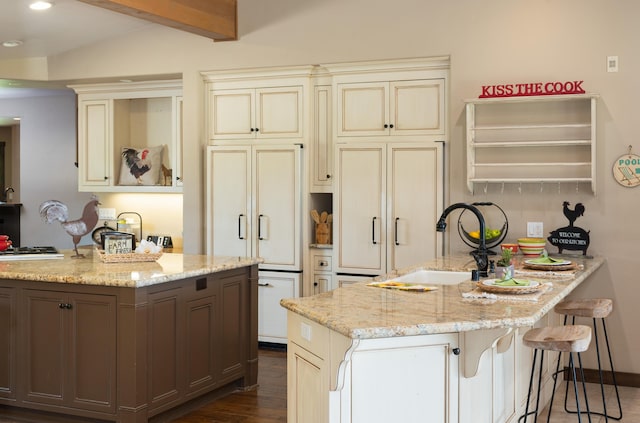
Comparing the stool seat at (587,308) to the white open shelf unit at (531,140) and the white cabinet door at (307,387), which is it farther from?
the white cabinet door at (307,387)

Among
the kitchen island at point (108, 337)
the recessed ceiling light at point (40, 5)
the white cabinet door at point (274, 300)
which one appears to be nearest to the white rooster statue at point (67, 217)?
the kitchen island at point (108, 337)

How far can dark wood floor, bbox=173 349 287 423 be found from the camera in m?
4.43

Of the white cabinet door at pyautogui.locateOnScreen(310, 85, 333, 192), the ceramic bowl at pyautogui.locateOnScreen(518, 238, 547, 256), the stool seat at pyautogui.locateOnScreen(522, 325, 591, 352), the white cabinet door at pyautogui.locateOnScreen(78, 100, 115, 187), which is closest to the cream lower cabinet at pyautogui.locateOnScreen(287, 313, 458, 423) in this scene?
the stool seat at pyautogui.locateOnScreen(522, 325, 591, 352)

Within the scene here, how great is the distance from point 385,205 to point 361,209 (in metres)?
0.21

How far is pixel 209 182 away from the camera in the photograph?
654 cm

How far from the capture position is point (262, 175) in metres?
6.35

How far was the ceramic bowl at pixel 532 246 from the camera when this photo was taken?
16.9ft

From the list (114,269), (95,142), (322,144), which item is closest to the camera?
(114,269)

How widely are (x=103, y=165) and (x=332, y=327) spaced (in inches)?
201

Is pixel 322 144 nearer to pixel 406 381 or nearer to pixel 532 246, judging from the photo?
pixel 532 246

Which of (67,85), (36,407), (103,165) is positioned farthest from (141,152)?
(36,407)

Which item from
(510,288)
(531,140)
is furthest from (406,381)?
(531,140)

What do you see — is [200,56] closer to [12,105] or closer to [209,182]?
[209,182]

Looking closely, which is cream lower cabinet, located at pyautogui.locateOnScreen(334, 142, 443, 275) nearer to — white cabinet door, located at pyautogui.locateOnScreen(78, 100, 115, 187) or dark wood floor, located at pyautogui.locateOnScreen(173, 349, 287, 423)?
dark wood floor, located at pyautogui.locateOnScreen(173, 349, 287, 423)
